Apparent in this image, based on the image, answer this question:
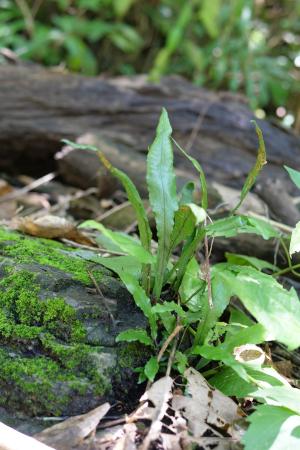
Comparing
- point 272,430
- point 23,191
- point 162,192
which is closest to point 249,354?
point 272,430

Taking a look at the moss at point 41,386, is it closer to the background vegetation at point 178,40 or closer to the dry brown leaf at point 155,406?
the dry brown leaf at point 155,406

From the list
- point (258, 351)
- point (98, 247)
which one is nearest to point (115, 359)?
point (258, 351)

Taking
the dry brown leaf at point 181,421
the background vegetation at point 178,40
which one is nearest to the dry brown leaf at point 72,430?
the dry brown leaf at point 181,421

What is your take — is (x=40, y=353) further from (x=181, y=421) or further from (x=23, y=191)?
(x=23, y=191)

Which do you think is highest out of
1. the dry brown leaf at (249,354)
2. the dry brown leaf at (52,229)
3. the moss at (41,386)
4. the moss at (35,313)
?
the dry brown leaf at (249,354)

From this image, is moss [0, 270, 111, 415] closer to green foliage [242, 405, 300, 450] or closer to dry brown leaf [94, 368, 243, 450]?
dry brown leaf [94, 368, 243, 450]

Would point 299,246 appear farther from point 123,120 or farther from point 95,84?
point 95,84

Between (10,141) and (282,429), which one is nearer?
(282,429)
